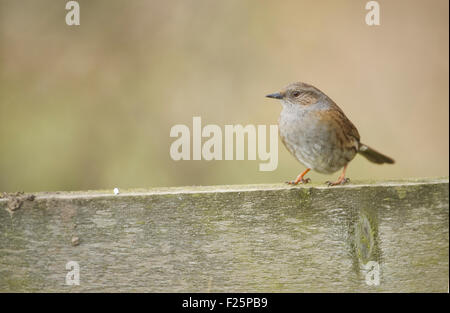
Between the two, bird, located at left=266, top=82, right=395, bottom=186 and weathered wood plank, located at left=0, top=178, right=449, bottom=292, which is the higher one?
bird, located at left=266, top=82, right=395, bottom=186

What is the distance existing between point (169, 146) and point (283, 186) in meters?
1.59

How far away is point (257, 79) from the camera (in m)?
3.65

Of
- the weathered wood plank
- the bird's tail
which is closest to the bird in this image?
the bird's tail

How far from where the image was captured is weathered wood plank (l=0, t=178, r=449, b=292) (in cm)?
182

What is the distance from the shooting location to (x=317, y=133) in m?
2.94

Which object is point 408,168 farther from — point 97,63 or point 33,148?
Result: point 33,148

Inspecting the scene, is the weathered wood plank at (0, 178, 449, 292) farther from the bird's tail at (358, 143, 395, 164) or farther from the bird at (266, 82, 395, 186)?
the bird's tail at (358, 143, 395, 164)

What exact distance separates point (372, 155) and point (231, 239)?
1436mm

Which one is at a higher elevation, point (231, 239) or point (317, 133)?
point (317, 133)

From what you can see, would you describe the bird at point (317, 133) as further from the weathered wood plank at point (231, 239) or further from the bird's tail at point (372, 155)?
the weathered wood plank at point (231, 239)

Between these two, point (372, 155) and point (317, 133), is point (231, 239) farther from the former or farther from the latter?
point (372, 155)

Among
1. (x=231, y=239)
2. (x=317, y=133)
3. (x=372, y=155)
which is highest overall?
(x=317, y=133)

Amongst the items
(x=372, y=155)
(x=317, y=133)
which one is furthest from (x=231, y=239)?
(x=372, y=155)

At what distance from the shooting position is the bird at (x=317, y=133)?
2.92 metres
